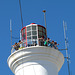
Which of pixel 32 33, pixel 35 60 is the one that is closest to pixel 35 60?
pixel 35 60

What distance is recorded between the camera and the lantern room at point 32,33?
1298 cm

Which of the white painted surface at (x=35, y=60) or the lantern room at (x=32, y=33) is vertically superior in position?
the lantern room at (x=32, y=33)

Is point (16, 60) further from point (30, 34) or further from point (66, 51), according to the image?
point (66, 51)

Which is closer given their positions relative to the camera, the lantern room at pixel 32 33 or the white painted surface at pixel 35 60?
the white painted surface at pixel 35 60

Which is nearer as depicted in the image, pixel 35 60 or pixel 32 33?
pixel 35 60

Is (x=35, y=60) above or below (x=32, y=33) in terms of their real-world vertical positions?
below

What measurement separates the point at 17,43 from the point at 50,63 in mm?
2246

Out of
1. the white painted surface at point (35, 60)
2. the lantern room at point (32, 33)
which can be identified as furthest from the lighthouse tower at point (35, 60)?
the lantern room at point (32, 33)

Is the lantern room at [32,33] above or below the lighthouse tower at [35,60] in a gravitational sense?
above

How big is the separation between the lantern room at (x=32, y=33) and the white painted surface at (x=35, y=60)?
0.99 metres

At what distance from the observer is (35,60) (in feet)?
39.2

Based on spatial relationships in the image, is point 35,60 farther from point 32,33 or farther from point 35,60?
point 32,33

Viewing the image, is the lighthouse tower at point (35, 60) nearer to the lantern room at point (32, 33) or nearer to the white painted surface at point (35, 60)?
the white painted surface at point (35, 60)

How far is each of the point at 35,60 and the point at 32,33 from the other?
1.95 m
